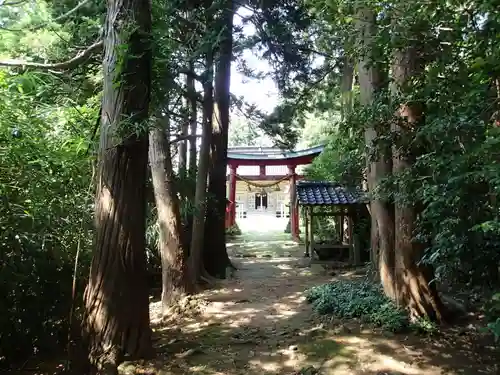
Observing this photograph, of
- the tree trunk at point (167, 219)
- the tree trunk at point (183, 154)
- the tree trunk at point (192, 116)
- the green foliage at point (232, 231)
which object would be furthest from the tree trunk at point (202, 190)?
the green foliage at point (232, 231)

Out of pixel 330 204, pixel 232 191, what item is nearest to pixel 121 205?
pixel 330 204

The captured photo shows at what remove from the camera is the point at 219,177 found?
31.1ft

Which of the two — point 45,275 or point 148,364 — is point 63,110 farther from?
point 148,364

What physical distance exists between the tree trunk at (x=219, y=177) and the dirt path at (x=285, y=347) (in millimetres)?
2283

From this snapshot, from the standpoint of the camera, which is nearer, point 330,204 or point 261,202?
point 330,204

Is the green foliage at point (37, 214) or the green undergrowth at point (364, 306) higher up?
the green foliage at point (37, 214)

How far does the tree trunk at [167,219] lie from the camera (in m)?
6.60

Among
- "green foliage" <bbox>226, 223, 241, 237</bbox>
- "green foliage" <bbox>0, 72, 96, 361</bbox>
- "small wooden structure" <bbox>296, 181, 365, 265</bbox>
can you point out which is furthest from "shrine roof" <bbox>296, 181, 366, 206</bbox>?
"green foliage" <bbox>0, 72, 96, 361</bbox>

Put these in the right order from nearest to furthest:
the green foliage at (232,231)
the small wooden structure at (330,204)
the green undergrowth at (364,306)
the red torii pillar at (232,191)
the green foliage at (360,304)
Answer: the green undergrowth at (364,306) → the green foliage at (360,304) → the small wooden structure at (330,204) → the green foliage at (232,231) → the red torii pillar at (232,191)

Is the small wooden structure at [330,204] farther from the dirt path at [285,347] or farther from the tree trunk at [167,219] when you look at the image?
the tree trunk at [167,219]

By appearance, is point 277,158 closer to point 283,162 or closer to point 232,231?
point 283,162

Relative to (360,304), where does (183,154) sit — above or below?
above

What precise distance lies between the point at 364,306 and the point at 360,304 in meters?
0.06

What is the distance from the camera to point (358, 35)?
3.99 m
